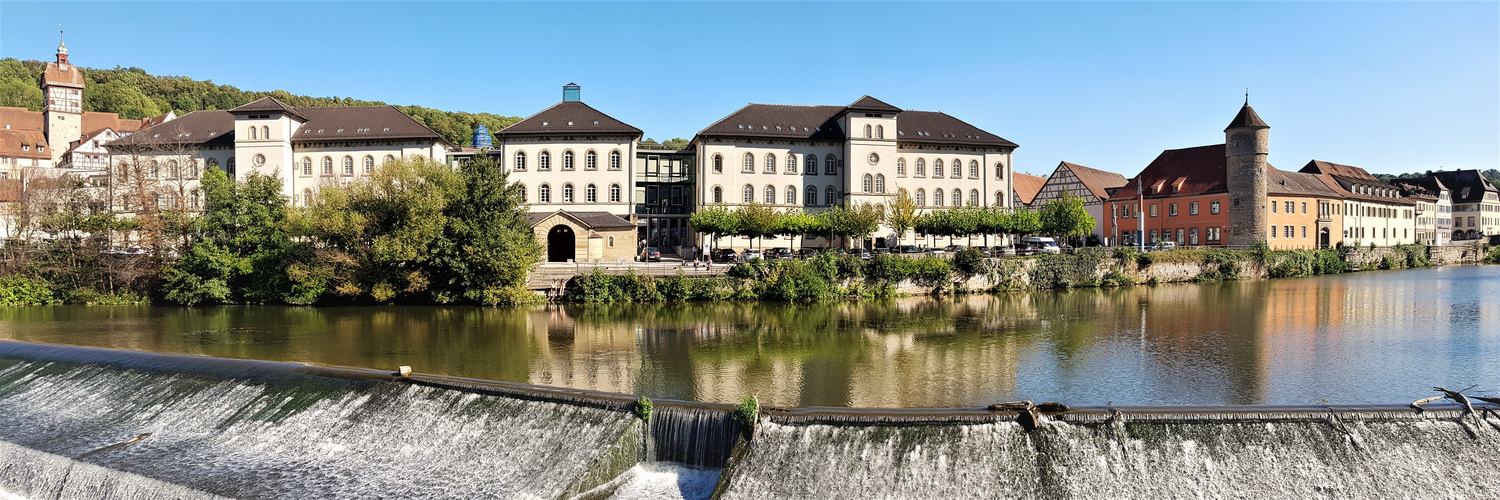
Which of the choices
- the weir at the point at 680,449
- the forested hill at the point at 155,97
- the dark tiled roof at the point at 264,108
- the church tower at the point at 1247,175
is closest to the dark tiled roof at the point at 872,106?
the church tower at the point at 1247,175

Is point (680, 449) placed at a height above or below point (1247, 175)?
below

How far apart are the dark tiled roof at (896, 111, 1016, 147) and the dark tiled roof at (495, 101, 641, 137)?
56.2 ft

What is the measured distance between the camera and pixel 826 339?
75.3 ft

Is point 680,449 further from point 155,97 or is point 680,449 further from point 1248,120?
point 155,97

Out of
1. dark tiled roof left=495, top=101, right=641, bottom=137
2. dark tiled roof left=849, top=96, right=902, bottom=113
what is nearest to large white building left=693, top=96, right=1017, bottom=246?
dark tiled roof left=849, top=96, right=902, bottom=113

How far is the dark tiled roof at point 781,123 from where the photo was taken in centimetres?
4859

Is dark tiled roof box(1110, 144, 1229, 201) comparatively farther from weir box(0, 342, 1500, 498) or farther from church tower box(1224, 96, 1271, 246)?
weir box(0, 342, 1500, 498)

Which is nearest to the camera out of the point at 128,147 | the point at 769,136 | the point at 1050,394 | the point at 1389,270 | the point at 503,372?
the point at 1050,394

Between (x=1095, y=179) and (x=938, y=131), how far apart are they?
792 inches

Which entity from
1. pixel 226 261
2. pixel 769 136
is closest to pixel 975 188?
pixel 769 136

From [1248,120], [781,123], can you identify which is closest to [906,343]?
[781,123]

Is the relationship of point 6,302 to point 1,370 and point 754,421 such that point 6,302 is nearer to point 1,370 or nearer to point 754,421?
point 1,370

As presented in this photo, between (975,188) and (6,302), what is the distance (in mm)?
48766

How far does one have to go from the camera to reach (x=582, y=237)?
37.8 metres
